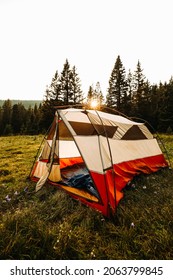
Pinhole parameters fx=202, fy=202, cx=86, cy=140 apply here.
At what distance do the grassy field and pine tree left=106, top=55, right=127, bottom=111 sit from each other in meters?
28.3

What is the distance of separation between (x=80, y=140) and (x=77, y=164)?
331 cm

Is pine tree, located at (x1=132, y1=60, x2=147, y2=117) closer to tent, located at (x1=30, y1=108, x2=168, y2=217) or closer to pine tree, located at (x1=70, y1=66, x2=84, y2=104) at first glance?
pine tree, located at (x1=70, y1=66, x2=84, y2=104)

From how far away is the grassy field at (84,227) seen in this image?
112 inches

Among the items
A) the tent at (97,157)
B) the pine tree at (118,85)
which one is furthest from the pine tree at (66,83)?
the tent at (97,157)

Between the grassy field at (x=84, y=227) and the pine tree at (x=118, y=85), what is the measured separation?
28.3m

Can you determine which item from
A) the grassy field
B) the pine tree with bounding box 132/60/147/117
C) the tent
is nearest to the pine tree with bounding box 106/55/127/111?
the pine tree with bounding box 132/60/147/117

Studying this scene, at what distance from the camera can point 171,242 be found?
9.61ft

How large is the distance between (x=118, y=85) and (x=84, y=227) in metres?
30.5

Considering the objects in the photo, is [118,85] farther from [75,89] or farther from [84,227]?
[84,227]

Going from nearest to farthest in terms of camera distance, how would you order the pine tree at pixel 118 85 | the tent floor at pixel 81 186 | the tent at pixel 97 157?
the tent at pixel 97 157 < the tent floor at pixel 81 186 < the pine tree at pixel 118 85

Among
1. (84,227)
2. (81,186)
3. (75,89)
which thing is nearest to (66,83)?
(75,89)

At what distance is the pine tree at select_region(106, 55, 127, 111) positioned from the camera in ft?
105

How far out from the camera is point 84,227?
11.6ft

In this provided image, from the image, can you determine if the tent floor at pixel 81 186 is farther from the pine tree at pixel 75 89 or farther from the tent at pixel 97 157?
the pine tree at pixel 75 89
